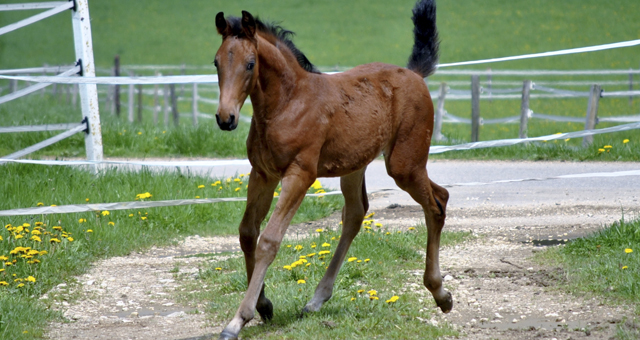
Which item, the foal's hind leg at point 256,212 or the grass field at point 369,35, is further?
the grass field at point 369,35

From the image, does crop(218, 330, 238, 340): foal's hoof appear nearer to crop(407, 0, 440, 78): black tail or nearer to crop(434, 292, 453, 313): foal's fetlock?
crop(434, 292, 453, 313): foal's fetlock

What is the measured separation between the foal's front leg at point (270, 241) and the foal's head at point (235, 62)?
533 millimetres

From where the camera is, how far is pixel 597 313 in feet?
13.2

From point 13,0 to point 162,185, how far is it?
23087mm

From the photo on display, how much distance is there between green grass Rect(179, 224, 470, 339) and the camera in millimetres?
3838

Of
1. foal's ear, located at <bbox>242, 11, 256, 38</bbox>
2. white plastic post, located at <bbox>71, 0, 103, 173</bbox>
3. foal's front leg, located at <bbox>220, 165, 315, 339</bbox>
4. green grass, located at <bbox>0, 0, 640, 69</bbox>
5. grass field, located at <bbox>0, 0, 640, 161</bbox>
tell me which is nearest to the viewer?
foal's ear, located at <bbox>242, 11, 256, 38</bbox>

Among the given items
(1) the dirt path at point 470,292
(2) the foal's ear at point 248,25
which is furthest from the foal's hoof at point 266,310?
(2) the foal's ear at point 248,25

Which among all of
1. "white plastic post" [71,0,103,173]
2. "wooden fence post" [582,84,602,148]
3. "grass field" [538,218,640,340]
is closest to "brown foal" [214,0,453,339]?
"grass field" [538,218,640,340]

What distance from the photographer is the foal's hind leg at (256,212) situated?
12.7ft

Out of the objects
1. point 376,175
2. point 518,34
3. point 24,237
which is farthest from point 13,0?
point 24,237

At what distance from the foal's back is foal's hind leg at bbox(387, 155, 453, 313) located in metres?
0.13

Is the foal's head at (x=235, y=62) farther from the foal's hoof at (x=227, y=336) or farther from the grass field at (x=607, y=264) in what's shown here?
the grass field at (x=607, y=264)

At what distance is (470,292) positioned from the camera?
4.62 meters

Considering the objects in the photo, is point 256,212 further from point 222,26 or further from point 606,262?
point 606,262
